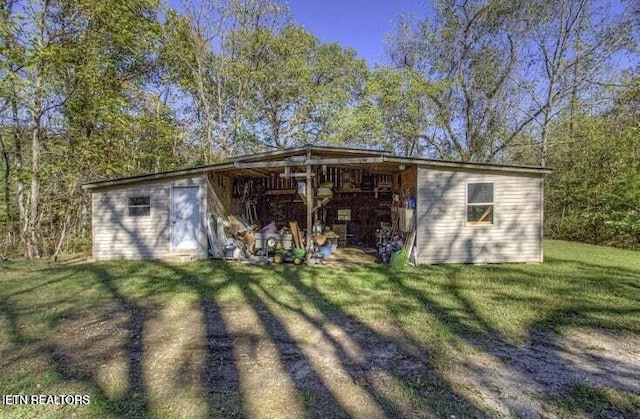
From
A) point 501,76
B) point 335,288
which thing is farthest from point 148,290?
point 501,76

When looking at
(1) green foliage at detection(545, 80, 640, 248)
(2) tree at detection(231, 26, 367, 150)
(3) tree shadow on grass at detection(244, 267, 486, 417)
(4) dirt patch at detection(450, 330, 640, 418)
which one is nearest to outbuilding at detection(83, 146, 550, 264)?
(3) tree shadow on grass at detection(244, 267, 486, 417)

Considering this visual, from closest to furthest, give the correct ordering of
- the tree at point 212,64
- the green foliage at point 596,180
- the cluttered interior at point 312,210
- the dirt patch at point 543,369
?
the dirt patch at point 543,369
the cluttered interior at point 312,210
the green foliage at point 596,180
the tree at point 212,64

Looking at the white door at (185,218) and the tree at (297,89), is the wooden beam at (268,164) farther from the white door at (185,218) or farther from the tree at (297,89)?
the tree at (297,89)

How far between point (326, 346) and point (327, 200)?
6465 mm

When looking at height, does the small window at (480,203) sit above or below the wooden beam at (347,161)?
below

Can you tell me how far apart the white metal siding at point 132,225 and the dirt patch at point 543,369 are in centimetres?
757

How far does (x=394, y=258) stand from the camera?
25.4ft

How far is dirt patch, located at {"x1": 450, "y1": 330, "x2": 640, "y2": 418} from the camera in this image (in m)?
2.55

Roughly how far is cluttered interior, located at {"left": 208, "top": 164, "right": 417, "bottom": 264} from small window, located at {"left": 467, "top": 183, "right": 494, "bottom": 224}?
1344mm

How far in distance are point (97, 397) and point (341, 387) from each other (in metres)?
1.86

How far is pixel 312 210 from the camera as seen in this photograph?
863cm

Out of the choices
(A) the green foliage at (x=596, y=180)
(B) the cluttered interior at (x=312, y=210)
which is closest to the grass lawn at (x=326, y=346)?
(B) the cluttered interior at (x=312, y=210)

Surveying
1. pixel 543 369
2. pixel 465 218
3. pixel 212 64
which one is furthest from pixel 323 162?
pixel 212 64

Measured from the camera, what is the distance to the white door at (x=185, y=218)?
904cm
